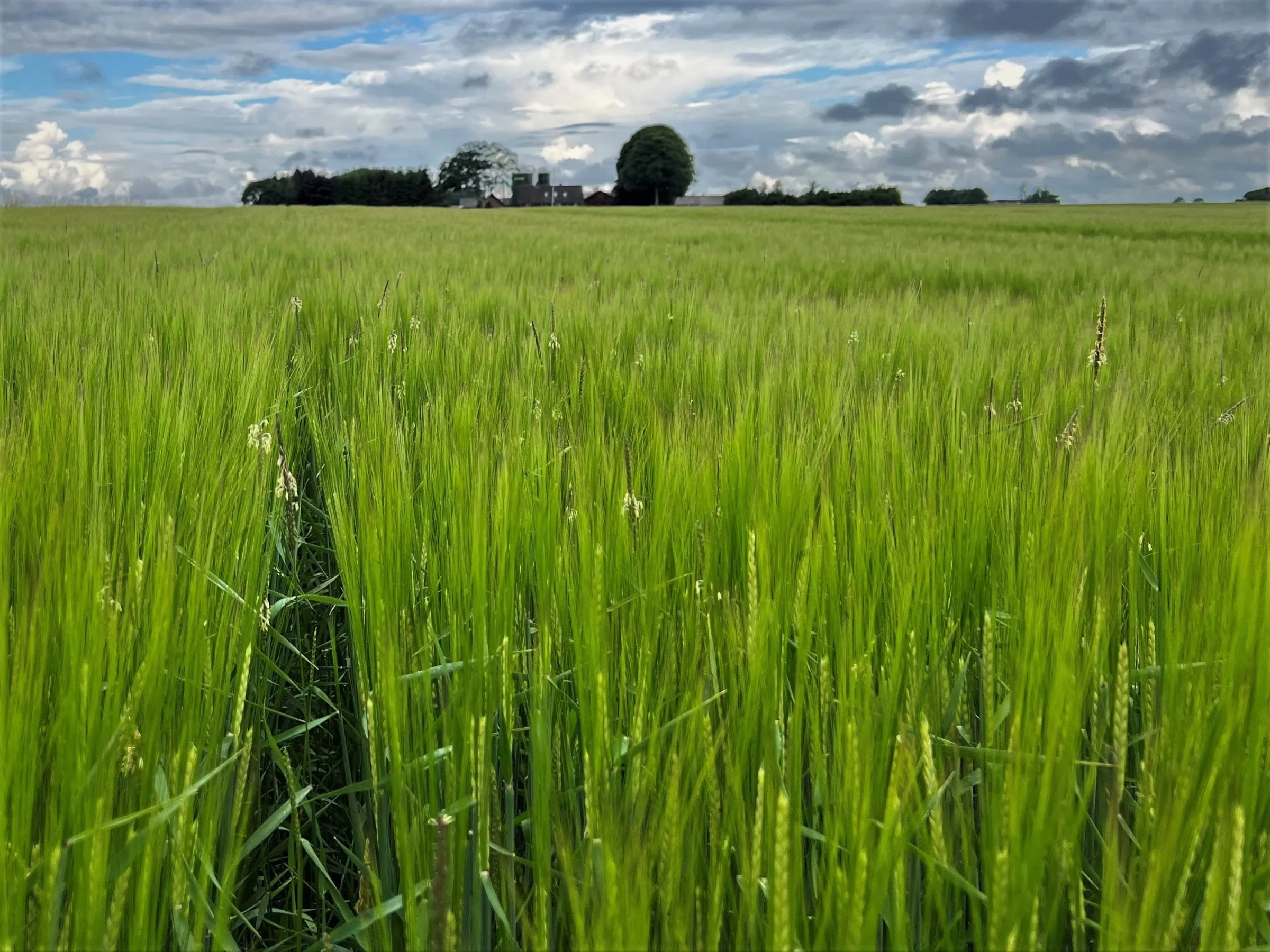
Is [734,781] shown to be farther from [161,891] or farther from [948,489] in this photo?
[948,489]

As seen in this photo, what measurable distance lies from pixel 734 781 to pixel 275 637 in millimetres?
878

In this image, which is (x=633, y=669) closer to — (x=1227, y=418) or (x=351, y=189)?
(x=1227, y=418)

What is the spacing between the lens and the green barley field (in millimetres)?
642

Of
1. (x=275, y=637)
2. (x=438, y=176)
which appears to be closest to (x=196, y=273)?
(x=275, y=637)

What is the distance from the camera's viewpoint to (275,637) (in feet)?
4.33

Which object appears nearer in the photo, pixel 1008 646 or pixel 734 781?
pixel 734 781

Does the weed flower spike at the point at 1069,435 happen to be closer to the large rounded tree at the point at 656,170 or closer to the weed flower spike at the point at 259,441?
the weed flower spike at the point at 259,441

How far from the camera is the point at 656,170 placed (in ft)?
205

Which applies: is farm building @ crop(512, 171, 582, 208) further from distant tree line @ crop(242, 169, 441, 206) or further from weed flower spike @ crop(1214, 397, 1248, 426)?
weed flower spike @ crop(1214, 397, 1248, 426)

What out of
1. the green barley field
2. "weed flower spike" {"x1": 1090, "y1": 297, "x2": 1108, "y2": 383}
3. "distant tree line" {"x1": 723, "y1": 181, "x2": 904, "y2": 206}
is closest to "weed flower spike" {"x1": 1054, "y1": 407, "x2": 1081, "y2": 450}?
the green barley field

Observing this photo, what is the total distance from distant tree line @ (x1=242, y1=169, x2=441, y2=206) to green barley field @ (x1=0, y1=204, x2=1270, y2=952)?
200 feet

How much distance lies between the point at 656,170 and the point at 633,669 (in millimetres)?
65227

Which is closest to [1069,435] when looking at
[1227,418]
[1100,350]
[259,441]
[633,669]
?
[1227,418]

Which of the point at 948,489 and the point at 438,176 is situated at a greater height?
the point at 438,176
